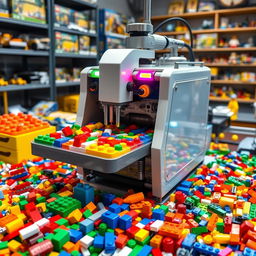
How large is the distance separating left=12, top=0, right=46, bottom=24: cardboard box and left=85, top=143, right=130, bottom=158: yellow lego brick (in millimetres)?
1799

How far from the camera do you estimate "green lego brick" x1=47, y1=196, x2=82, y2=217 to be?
98cm

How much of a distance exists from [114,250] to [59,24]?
243cm

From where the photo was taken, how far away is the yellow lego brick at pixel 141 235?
0.85 metres

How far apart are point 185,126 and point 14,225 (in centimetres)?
78

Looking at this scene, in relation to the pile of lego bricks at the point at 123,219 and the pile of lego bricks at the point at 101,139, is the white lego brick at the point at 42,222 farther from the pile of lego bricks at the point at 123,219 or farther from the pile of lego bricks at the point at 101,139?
the pile of lego bricks at the point at 101,139

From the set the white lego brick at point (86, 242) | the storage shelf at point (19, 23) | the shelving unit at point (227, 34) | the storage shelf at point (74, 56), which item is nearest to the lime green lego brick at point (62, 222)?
the white lego brick at point (86, 242)

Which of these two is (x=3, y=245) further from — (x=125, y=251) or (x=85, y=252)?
(x=125, y=251)

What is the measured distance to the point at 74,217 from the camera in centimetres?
94

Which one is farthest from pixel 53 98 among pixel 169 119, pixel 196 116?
pixel 169 119

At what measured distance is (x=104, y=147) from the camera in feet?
3.07

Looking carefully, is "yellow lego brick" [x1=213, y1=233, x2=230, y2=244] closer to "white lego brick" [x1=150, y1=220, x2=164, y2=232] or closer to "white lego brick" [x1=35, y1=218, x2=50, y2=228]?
"white lego brick" [x1=150, y1=220, x2=164, y2=232]

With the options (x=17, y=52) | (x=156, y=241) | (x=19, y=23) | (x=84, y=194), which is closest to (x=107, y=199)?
(x=84, y=194)

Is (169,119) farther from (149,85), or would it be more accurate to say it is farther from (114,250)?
(114,250)

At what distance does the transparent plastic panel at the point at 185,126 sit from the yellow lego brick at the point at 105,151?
229 mm
